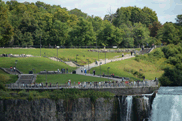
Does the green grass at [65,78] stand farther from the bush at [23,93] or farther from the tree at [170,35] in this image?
the tree at [170,35]

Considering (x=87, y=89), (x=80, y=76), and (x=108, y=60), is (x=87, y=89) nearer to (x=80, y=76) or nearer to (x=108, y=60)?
(x=80, y=76)

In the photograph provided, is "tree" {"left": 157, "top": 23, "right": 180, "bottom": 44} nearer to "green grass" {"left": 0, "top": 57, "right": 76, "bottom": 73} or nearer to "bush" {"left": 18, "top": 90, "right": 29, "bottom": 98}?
"green grass" {"left": 0, "top": 57, "right": 76, "bottom": 73}

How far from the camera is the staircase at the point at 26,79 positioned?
6662 cm

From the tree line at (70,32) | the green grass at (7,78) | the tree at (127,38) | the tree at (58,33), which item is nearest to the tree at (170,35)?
the tree line at (70,32)

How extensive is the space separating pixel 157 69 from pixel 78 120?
166 feet

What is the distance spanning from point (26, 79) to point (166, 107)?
93.8ft

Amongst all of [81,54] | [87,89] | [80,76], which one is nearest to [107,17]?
[81,54]

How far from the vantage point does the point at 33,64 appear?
83.8 metres

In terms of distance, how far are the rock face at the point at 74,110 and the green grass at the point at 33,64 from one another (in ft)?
74.1

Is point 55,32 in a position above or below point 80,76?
above

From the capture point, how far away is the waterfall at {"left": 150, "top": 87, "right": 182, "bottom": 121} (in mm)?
60156

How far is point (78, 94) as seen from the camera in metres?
58.8

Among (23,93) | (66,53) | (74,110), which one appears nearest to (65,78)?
(74,110)

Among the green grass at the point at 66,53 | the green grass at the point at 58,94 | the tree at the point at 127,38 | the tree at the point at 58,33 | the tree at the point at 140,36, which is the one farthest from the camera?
the tree at the point at 140,36
